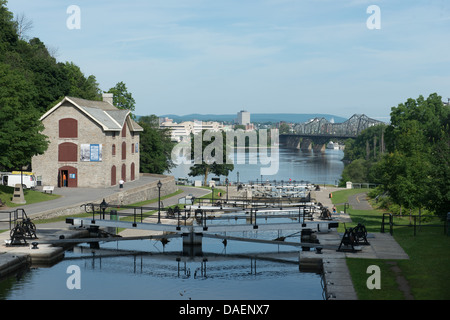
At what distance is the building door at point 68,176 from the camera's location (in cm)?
6981

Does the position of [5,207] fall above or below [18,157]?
below

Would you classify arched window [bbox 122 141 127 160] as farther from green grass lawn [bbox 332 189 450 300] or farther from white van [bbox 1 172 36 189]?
green grass lawn [bbox 332 189 450 300]

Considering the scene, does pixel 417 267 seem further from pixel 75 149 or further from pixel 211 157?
pixel 211 157

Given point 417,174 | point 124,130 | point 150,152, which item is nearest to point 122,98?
point 150,152

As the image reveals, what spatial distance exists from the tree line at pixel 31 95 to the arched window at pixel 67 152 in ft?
7.72

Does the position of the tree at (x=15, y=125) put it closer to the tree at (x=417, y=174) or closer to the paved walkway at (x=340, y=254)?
the paved walkway at (x=340, y=254)

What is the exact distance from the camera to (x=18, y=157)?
57.8 metres

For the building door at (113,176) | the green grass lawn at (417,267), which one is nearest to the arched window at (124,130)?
the building door at (113,176)

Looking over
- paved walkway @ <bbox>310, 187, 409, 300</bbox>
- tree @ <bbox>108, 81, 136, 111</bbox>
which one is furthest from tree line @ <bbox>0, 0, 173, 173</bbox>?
paved walkway @ <bbox>310, 187, 409, 300</bbox>

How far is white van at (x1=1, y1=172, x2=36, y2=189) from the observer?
65438mm
